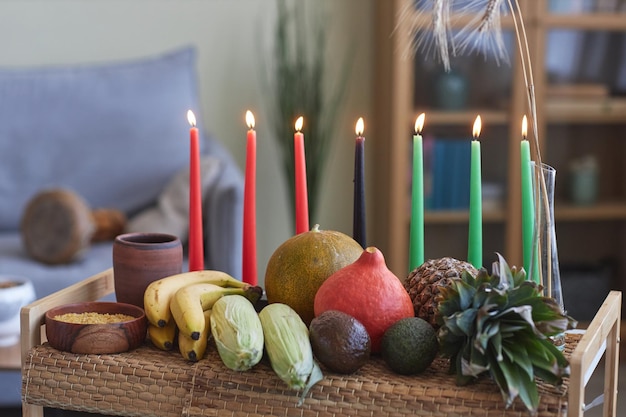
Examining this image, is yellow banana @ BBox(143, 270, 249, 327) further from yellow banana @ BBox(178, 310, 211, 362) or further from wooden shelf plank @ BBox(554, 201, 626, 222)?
wooden shelf plank @ BBox(554, 201, 626, 222)

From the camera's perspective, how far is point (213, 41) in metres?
3.21

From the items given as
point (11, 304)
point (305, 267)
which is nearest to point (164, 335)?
point (305, 267)

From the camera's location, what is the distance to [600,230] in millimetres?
3062

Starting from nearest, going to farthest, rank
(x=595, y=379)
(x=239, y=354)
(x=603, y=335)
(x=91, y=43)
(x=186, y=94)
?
1. (x=239, y=354)
2. (x=603, y=335)
3. (x=595, y=379)
4. (x=186, y=94)
5. (x=91, y=43)

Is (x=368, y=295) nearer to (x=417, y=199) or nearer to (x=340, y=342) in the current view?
(x=340, y=342)

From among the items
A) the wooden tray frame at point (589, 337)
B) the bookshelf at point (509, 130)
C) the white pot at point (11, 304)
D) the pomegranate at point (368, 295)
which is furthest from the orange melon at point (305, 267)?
the bookshelf at point (509, 130)

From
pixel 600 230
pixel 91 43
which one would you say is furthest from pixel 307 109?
pixel 600 230

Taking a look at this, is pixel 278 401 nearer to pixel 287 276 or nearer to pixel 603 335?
pixel 287 276

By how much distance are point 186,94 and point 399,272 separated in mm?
951

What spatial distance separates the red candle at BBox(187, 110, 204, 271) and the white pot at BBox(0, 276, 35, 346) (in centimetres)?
66

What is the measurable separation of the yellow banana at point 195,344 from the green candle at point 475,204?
37 cm

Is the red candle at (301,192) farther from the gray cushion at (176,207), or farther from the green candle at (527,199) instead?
the gray cushion at (176,207)

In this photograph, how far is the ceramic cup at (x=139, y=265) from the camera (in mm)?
1109

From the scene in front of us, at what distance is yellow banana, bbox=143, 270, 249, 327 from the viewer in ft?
3.41
